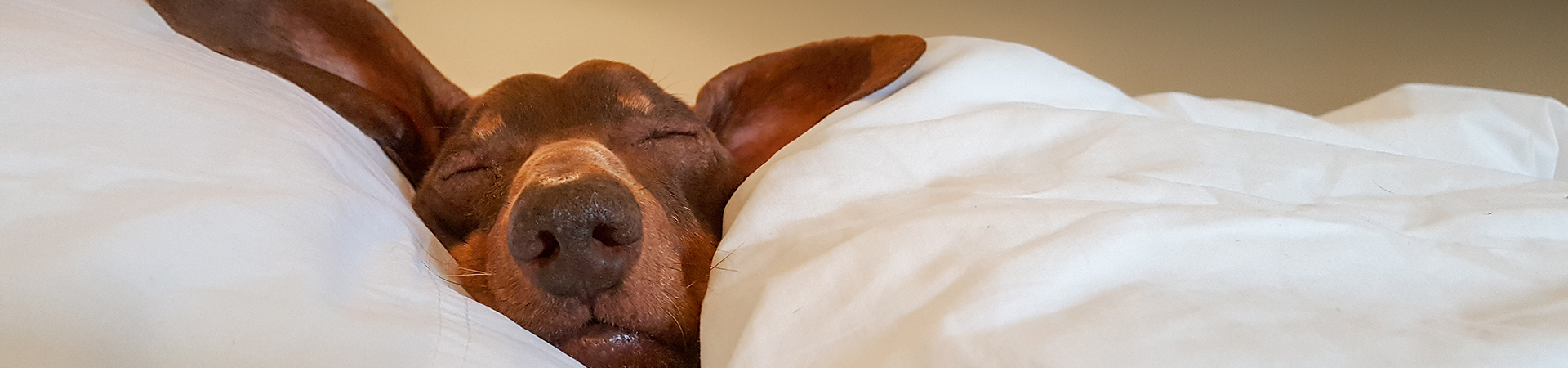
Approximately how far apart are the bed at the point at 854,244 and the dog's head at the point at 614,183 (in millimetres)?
64

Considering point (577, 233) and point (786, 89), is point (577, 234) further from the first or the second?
point (786, 89)

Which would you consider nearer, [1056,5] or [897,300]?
[897,300]

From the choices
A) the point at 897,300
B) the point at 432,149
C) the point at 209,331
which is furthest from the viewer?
the point at 432,149

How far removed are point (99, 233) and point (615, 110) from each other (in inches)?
27.1

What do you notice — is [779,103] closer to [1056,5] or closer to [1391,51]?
[1056,5]

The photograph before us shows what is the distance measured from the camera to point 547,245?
71cm

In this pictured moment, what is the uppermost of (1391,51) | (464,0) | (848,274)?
(848,274)

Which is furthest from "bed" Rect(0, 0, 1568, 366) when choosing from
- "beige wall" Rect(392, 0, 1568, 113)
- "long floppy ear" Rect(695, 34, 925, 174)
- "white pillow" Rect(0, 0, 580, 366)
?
"beige wall" Rect(392, 0, 1568, 113)

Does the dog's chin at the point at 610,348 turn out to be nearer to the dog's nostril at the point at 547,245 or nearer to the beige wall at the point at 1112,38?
the dog's nostril at the point at 547,245

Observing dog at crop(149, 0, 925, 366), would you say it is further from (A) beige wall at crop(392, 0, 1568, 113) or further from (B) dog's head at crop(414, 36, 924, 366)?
(A) beige wall at crop(392, 0, 1568, 113)

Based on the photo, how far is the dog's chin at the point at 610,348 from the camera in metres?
0.76

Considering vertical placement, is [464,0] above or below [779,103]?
below

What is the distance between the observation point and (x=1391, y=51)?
226cm

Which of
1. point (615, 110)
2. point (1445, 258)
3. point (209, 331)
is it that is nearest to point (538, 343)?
point (209, 331)
